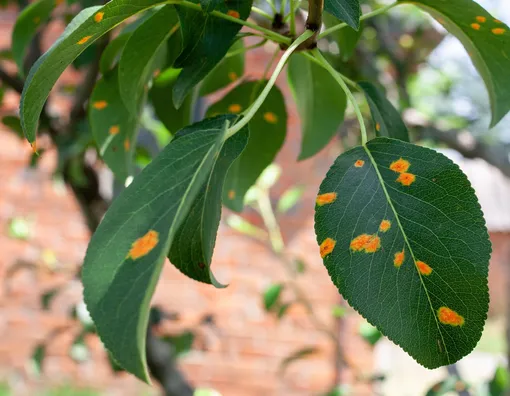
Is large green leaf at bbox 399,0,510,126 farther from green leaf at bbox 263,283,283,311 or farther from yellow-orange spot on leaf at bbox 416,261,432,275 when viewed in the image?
green leaf at bbox 263,283,283,311

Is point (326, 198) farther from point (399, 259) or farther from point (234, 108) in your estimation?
point (234, 108)

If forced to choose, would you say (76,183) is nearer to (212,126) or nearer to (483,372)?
(212,126)

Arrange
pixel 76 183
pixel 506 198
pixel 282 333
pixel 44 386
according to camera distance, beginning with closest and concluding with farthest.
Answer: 1. pixel 76 183
2. pixel 282 333
3. pixel 44 386
4. pixel 506 198

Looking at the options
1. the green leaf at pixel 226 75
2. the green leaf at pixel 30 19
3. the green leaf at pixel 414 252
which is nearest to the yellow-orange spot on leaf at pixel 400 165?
the green leaf at pixel 414 252

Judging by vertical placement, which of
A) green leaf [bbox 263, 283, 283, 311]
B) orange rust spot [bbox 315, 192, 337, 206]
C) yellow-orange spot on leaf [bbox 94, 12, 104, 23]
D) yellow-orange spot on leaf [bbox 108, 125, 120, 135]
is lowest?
green leaf [bbox 263, 283, 283, 311]

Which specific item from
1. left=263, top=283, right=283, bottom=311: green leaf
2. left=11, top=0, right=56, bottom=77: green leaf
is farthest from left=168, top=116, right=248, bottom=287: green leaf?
left=263, top=283, right=283, bottom=311: green leaf

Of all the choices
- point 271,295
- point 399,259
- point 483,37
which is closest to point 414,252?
point 399,259

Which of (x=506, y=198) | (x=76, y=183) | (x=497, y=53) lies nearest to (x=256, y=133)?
(x=497, y=53)
